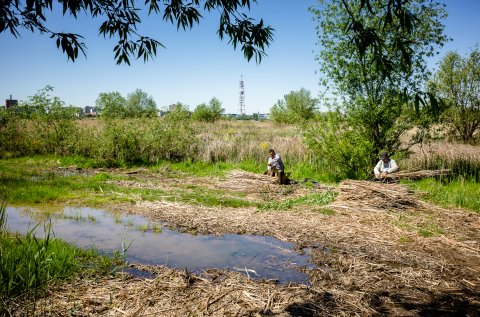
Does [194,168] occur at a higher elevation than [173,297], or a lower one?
higher

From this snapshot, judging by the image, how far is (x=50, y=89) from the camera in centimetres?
1988

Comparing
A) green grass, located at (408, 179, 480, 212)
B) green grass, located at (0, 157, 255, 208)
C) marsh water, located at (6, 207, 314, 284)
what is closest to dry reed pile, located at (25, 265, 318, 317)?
marsh water, located at (6, 207, 314, 284)

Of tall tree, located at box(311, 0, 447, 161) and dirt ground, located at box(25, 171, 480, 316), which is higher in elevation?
tall tree, located at box(311, 0, 447, 161)

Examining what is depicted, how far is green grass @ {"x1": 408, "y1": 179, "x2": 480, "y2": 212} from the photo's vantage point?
30.0ft

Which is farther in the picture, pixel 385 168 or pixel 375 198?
pixel 385 168

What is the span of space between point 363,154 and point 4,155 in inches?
798

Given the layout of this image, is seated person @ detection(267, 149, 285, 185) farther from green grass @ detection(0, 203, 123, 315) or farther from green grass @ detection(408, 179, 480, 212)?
green grass @ detection(0, 203, 123, 315)

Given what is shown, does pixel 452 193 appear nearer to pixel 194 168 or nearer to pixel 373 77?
pixel 373 77

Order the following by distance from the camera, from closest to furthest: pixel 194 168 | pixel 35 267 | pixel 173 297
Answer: pixel 35 267, pixel 173 297, pixel 194 168

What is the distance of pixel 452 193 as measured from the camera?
10266mm

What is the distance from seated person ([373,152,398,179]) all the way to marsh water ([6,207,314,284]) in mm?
5965

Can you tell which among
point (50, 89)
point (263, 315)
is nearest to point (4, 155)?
point (50, 89)

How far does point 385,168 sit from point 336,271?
7.36 metres

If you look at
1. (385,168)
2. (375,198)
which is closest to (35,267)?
(375,198)
